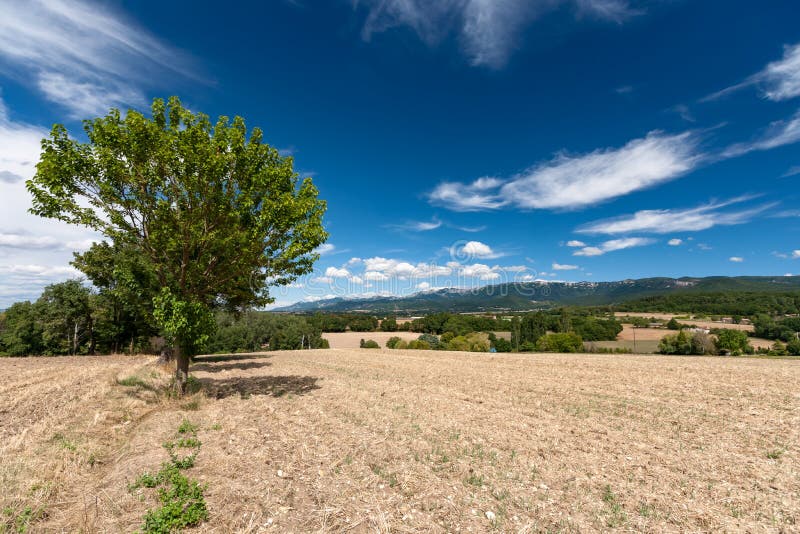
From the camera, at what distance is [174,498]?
642cm

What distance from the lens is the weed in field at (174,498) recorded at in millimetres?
5723

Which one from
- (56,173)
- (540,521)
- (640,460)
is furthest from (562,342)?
(56,173)

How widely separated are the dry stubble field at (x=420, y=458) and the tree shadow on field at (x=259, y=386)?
0.41 metres

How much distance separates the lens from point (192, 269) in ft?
48.4

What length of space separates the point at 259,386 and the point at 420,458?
13.4 metres

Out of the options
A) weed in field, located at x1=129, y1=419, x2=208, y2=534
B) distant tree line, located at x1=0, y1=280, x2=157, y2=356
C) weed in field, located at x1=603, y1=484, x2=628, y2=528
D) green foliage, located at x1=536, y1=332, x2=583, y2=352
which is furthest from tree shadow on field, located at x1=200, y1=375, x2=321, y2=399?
green foliage, located at x1=536, y1=332, x2=583, y2=352

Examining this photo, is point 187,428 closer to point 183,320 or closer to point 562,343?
point 183,320

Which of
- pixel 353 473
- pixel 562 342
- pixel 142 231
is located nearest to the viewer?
pixel 353 473

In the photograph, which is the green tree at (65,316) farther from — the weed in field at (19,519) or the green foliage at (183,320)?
the weed in field at (19,519)

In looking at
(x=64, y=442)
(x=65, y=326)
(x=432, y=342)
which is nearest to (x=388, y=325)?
(x=432, y=342)

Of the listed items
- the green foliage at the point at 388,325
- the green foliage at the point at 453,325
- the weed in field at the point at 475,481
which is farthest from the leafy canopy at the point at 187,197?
the green foliage at the point at 388,325

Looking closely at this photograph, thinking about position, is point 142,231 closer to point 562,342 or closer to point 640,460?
point 640,460

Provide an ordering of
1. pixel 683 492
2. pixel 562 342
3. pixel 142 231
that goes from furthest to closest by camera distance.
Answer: pixel 562 342, pixel 142 231, pixel 683 492

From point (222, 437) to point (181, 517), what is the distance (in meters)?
4.79
